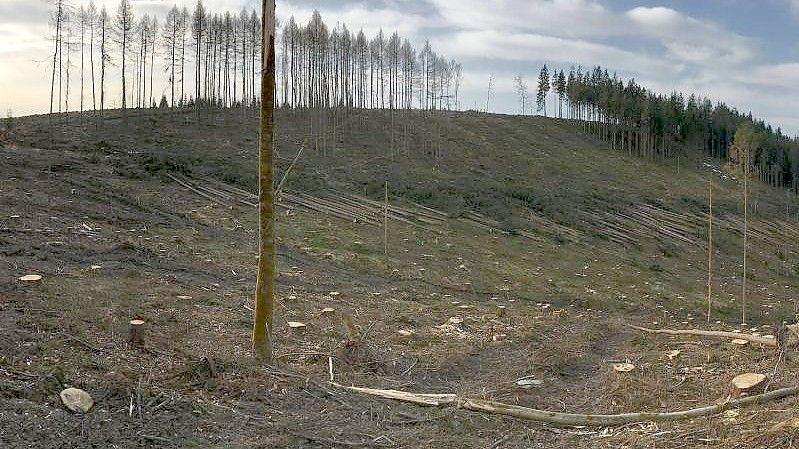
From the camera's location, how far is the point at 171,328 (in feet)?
32.8

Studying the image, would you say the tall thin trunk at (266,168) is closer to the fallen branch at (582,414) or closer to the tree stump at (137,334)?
the tree stump at (137,334)

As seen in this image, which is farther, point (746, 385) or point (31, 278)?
point (31, 278)

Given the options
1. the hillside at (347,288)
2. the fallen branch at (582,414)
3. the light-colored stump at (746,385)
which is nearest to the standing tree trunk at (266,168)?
the hillside at (347,288)

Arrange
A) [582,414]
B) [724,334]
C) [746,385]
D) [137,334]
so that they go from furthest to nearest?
[724,334] < [137,334] < [582,414] < [746,385]

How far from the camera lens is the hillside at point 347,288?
621cm

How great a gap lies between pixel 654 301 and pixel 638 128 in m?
57.5

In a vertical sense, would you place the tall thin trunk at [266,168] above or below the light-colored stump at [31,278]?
above

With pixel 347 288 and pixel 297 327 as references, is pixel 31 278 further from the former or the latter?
pixel 347 288

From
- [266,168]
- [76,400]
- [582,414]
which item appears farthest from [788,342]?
[76,400]

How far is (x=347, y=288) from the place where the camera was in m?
17.2

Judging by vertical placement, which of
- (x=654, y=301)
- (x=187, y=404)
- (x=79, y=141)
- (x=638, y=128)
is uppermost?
(x=638, y=128)

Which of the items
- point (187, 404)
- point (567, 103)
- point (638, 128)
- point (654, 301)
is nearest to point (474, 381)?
point (187, 404)

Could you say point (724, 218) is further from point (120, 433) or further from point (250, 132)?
point (120, 433)

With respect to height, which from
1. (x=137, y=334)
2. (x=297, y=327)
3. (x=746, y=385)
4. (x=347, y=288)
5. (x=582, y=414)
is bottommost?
(x=347, y=288)
